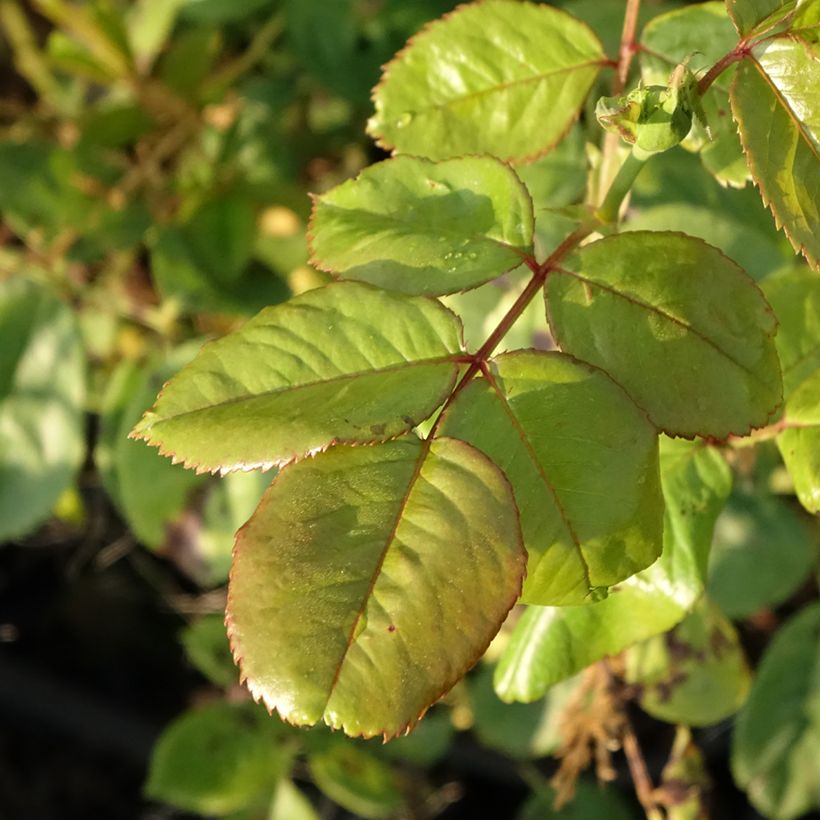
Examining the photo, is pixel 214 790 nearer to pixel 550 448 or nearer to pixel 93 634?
pixel 93 634

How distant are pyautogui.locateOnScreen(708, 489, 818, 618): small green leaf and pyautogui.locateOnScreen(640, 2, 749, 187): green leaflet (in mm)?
534

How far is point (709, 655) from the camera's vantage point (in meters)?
1.02

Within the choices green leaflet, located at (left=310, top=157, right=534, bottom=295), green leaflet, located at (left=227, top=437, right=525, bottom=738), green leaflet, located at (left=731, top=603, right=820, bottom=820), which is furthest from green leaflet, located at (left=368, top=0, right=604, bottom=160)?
green leaflet, located at (left=731, top=603, right=820, bottom=820)

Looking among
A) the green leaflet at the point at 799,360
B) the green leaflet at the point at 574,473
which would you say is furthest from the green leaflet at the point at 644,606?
the green leaflet at the point at 574,473

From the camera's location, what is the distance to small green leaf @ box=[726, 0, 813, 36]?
534 millimetres

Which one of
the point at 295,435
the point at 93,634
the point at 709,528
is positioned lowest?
the point at 93,634

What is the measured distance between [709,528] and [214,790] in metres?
0.89

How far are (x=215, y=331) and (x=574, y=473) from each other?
1.02 m

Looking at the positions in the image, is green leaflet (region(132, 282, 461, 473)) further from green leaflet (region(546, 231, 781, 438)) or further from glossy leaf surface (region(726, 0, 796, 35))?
glossy leaf surface (region(726, 0, 796, 35))

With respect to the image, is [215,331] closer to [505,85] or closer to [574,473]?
[505,85]

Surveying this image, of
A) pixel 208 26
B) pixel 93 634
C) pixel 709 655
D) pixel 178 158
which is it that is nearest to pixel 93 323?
pixel 178 158

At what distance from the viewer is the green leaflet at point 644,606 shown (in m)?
0.68

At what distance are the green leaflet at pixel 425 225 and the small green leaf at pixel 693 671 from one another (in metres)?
0.56

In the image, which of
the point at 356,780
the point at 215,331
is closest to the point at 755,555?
the point at 356,780
